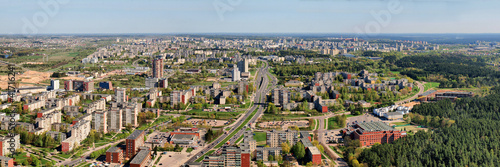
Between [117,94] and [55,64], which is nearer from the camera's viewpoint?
[117,94]

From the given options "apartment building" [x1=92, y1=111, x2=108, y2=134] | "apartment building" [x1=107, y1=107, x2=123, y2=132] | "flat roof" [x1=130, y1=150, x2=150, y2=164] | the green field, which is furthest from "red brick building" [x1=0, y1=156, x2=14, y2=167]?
the green field

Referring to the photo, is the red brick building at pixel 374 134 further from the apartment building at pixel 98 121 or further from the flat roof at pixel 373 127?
the apartment building at pixel 98 121

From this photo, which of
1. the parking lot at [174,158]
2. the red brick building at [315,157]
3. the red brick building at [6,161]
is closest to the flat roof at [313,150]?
the red brick building at [315,157]

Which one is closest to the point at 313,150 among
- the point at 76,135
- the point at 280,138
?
the point at 280,138

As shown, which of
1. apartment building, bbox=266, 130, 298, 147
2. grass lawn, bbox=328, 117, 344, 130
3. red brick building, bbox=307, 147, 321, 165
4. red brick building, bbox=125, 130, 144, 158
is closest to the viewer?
red brick building, bbox=307, 147, 321, 165

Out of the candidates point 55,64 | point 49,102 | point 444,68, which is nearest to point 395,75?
point 444,68

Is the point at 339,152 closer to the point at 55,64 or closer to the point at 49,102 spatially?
the point at 49,102

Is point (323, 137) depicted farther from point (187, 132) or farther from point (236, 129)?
point (187, 132)

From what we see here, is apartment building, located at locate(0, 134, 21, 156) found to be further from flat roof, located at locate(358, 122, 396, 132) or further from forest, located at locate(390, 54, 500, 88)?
forest, located at locate(390, 54, 500, 88)
